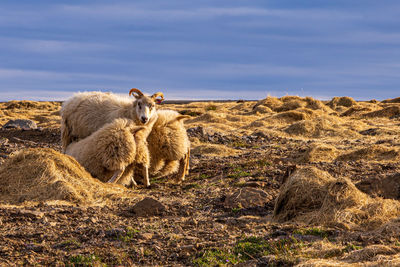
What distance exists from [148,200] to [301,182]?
2291 mm

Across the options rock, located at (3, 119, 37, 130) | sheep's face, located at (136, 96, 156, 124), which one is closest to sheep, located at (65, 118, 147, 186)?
sheep's face, located at (136, 96, 156, 124)

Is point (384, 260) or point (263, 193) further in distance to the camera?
point (263, 193)

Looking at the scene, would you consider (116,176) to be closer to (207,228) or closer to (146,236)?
(207,228)

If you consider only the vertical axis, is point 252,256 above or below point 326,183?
below

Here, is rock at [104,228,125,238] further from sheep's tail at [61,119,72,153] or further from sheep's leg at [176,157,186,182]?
sheep's tail at [61,119,72,153]

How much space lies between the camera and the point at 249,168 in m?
10.9

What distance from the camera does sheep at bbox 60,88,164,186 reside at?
1088 centimetres

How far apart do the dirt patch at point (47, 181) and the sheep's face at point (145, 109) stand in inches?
75.7

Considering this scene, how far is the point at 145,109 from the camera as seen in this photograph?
10703 millimetres

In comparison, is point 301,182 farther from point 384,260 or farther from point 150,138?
point 150,138

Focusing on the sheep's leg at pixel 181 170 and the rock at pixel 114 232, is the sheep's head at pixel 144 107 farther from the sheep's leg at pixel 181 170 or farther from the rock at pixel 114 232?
the rock at pixel 114 232

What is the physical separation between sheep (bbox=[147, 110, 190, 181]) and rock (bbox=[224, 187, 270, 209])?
10.1 ft

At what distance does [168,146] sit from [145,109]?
97 cm

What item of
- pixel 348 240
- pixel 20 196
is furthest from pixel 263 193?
pixel 20 196
